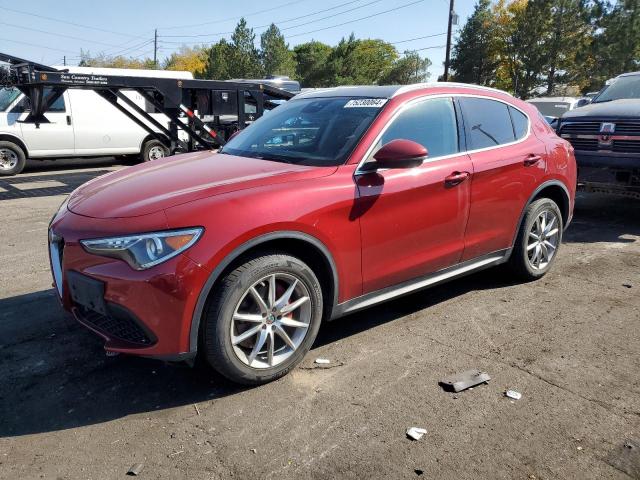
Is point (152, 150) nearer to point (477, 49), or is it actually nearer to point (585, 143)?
point (585, 143)

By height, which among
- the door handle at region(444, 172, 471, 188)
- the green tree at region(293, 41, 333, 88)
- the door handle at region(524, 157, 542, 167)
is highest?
the green tree at region(293, 41, 333, 88)

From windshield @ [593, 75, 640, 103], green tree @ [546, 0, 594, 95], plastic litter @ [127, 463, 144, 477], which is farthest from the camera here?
green tree @ [546, 0, 594, 95]

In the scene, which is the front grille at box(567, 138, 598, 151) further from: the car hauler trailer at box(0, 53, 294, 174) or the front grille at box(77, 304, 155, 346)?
the front grille at box(77, 304, 155, 346)

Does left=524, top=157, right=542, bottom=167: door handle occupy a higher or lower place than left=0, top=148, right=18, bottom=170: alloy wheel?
higher

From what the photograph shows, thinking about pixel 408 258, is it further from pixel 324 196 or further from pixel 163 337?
pixel 163 337

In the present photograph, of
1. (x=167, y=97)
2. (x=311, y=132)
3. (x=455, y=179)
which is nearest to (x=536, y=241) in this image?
(x=455, y=179)

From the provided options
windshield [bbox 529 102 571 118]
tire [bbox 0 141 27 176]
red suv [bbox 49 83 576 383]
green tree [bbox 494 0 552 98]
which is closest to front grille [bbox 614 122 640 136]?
red suv [bbox 49 83 576 383]

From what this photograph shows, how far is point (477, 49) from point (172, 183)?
184ft

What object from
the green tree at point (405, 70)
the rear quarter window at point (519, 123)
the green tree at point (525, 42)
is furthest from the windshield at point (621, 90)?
the green tree at point (405, 70)

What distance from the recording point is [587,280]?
16.5 ft

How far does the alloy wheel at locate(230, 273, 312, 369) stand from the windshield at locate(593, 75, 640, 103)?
7336 millimetres

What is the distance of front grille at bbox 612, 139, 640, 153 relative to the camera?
6.74 meters

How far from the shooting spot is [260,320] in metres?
3.00

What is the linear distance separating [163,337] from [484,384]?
1.85 metres
